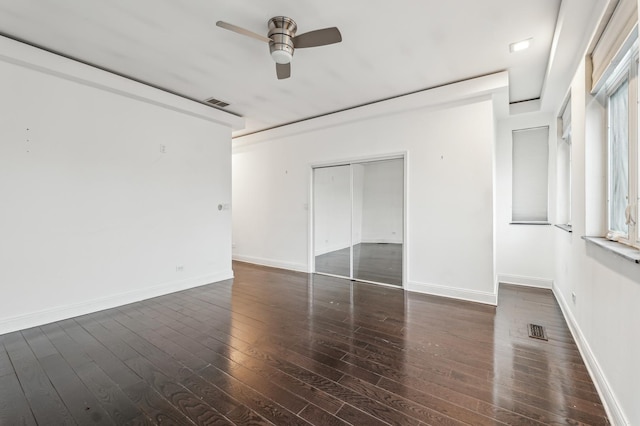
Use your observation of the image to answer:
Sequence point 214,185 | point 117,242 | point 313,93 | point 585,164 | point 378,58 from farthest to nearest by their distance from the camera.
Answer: point 214,185
point 313,93
point 117,242
point 378,58
point 585,164

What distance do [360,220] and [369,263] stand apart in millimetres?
839

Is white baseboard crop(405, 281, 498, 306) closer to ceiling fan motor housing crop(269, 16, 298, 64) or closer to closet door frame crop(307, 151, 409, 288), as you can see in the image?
closet door frame crop(307, 151, 409, 288)

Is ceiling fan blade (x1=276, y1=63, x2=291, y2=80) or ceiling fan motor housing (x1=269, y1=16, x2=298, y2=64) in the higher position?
ceiling fan motor housing (x1=269, y1=16, x2=298, y2=64)

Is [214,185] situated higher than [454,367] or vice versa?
[214,185]

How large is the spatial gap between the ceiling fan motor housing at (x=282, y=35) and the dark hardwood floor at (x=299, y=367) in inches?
111

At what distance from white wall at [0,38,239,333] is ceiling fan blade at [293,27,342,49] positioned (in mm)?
2577

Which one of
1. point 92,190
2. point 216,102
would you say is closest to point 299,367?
point 92,190

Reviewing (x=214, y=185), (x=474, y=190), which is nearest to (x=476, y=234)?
(x=474, y=190)

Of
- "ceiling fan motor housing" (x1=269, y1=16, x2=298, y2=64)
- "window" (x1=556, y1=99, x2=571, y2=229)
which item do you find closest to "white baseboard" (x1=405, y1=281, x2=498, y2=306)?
"window" (x1=556, y1=99, x2=571, y2=229)

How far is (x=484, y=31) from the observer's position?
275 cm

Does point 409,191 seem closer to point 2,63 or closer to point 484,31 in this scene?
point 484,31

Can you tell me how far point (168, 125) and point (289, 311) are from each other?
3.38 m

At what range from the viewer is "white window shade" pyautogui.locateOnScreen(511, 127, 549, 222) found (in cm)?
447

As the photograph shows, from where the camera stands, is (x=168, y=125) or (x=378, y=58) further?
(x=168, y=125)
